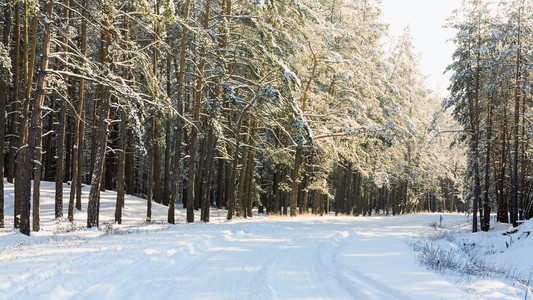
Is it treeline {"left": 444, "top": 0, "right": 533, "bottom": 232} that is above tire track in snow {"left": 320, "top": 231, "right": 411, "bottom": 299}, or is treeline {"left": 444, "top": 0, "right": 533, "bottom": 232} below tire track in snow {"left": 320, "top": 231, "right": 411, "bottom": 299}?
above

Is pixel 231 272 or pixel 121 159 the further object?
pixel 121 159

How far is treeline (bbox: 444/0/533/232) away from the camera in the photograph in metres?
21.0

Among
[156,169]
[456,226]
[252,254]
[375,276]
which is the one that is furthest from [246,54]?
[456,226]

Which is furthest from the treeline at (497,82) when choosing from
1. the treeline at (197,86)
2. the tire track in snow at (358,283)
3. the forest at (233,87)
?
the tire track in snow at (358,283)

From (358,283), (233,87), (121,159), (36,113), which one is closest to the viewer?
(358,283)

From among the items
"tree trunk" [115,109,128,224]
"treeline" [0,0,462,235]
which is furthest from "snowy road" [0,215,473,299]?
"tree trunk" [115,109,128,224]

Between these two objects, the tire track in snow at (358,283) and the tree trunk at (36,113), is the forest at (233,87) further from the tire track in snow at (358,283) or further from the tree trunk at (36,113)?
Result: the tire track in snow at (358,283)

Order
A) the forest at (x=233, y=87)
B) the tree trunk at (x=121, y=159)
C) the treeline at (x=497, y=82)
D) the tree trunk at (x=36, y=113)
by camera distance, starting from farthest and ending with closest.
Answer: the treeline at (x=497, y=82)
the tree trunk at (x=121, y=159)
the forest at (x=233, y=87)
the tree trunk at (x=36, y=113)

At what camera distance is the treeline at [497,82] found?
68.8ft

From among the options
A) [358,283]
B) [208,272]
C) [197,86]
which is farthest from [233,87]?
[358,283]

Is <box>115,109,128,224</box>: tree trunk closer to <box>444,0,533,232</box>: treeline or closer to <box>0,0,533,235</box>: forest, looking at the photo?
<box>0,0,533,235</box>: forest

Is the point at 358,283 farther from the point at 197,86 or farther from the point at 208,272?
the point at 197,86

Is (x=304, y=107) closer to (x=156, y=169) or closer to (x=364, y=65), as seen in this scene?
(x=364, y=65)

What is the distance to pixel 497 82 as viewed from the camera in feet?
67.9
